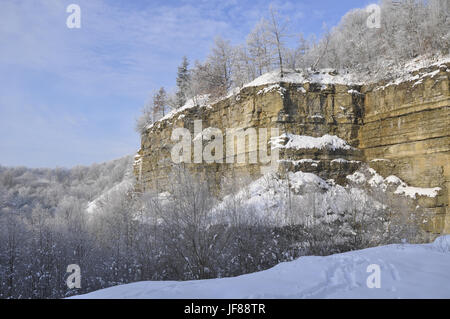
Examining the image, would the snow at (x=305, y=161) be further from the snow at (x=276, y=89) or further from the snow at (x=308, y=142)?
the snow at (x=276, y=89)

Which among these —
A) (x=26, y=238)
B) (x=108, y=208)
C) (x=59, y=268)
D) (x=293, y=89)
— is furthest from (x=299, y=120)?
(x=108, y=208)

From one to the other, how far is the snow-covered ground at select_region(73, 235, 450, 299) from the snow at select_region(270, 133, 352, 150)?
14.2 m

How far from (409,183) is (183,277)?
15077 millimetres

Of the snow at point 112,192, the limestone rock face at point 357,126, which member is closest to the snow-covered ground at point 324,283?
the limestone rock face at point 357,126

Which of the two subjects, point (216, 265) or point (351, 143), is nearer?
point (216, 265)

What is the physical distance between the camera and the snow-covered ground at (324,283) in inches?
188

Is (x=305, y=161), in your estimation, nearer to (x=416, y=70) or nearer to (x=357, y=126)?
(x=357, y=126)

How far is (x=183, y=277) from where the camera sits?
12039mm

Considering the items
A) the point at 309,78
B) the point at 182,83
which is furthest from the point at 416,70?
the point at 182,83

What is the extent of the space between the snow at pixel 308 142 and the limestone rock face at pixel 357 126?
0.26 metres

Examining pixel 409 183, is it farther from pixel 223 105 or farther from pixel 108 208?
pixel 108 208

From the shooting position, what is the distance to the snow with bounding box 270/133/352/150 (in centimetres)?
2088

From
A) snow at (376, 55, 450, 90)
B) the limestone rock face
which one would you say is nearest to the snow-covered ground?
the limestone rock face
